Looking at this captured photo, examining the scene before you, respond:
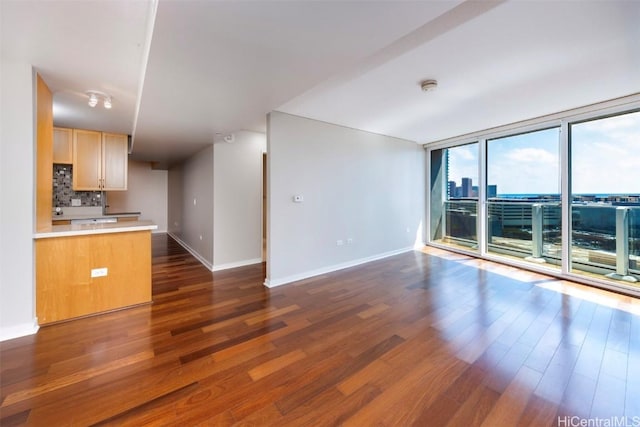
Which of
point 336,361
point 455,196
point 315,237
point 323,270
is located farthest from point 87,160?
point 455,196

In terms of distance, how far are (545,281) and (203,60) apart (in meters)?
5.10

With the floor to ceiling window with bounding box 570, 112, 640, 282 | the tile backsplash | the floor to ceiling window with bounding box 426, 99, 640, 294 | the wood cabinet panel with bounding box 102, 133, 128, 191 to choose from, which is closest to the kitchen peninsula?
the wood cabinet panel with bounding box 102, 133, 128, 191

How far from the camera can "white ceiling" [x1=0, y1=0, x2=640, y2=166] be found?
5.10ft

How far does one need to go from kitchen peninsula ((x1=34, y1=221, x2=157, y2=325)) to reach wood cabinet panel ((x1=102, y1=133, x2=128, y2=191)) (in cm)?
208

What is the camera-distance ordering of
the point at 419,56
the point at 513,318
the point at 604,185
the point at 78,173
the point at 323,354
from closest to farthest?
the point at 323,354 → the point at 419,56 → the point at 513,318 → the point at 604,185 → the point at 78,173

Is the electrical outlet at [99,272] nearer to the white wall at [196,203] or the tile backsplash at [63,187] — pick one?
the white wall at [196,203]

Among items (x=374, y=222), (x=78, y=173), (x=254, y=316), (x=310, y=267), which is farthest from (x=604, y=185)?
(x=78, y=173)

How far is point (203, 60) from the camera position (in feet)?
6.34

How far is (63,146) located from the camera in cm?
413

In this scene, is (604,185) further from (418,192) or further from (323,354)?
(323,354)

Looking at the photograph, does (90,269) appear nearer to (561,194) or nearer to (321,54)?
(321,54)

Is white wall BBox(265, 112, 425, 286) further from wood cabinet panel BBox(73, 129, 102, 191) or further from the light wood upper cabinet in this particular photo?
the light wood upper cabinet

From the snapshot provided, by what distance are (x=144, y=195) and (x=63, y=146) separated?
3.84m

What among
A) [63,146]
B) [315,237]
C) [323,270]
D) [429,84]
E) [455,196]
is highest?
[429,84]
